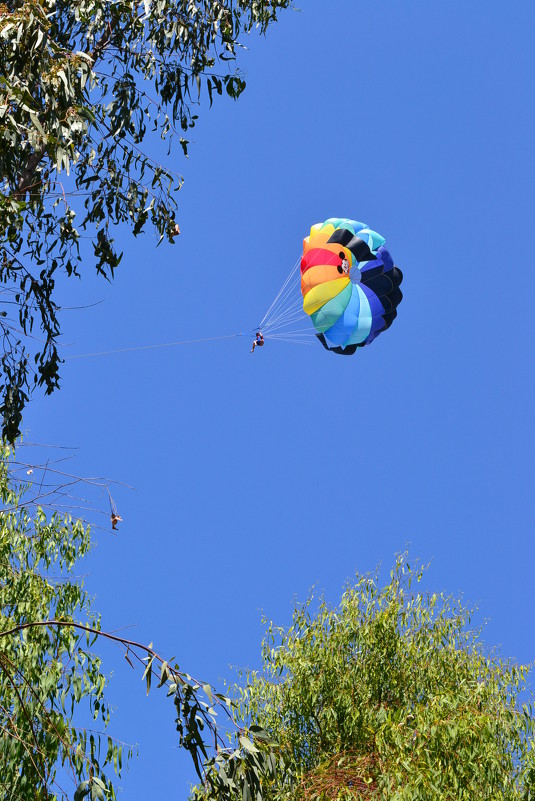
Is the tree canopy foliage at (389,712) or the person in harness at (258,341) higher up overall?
the person in harness at (258,341)

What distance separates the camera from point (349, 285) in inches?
574

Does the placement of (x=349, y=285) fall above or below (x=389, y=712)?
above

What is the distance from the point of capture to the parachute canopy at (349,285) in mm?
14375

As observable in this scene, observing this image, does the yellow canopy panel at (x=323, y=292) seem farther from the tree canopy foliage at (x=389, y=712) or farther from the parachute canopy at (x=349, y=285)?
the tree canopy foliage at (x=389, y=712)

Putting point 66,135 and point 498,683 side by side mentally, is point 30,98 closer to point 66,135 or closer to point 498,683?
point 66,135

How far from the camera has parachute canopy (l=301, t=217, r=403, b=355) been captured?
14.4 meters

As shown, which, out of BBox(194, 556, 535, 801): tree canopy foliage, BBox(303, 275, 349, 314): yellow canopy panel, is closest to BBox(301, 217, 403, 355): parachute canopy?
BBox(303, 275, 349, 314): yellow canopy panel

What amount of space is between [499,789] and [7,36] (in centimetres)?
670

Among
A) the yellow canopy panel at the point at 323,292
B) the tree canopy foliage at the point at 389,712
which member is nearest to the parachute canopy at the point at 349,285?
the yellow canopy panel at the point at 323,292

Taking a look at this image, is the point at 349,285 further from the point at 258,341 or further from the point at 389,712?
the point at 389,712

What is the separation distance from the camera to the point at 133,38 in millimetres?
8883

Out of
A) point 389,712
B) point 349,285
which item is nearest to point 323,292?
point 349,285

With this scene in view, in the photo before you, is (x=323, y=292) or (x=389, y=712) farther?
(x=323, y=292)

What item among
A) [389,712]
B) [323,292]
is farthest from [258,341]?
[389,712]
